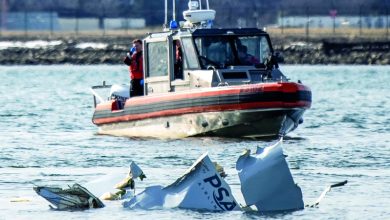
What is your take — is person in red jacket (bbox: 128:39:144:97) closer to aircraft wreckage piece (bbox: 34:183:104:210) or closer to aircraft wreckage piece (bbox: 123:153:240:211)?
aircraft wreckage piece (bbox: 34:183:104:210)

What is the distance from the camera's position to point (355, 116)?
39.1 m

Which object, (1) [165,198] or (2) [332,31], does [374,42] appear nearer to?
(2) [332,31]

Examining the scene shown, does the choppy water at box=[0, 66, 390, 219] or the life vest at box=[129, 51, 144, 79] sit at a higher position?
the life vest at box=[129, 51, 144, 79]

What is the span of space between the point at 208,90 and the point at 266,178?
10.3 metres

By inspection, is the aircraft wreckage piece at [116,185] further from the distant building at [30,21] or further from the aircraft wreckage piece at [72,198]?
the distant building at [30,21]

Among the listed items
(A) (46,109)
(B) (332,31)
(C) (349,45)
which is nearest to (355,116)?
(A) (46,109)

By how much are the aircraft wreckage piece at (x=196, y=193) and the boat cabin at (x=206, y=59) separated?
9.75 m

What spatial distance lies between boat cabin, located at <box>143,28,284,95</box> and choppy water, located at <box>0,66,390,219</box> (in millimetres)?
1103

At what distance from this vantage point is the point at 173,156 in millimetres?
26312

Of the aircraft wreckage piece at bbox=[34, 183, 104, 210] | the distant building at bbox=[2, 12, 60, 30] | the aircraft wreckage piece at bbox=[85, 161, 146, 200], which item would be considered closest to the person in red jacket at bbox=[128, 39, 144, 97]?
the aircraft wreckage piece at bbox=[85, 161, 146, 200]

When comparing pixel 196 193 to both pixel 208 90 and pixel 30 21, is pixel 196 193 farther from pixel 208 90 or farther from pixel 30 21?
pixel 30 21

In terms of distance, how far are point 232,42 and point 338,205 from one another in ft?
34.2

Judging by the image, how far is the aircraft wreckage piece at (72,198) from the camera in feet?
63.6

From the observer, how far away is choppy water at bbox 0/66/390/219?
19500 mm
